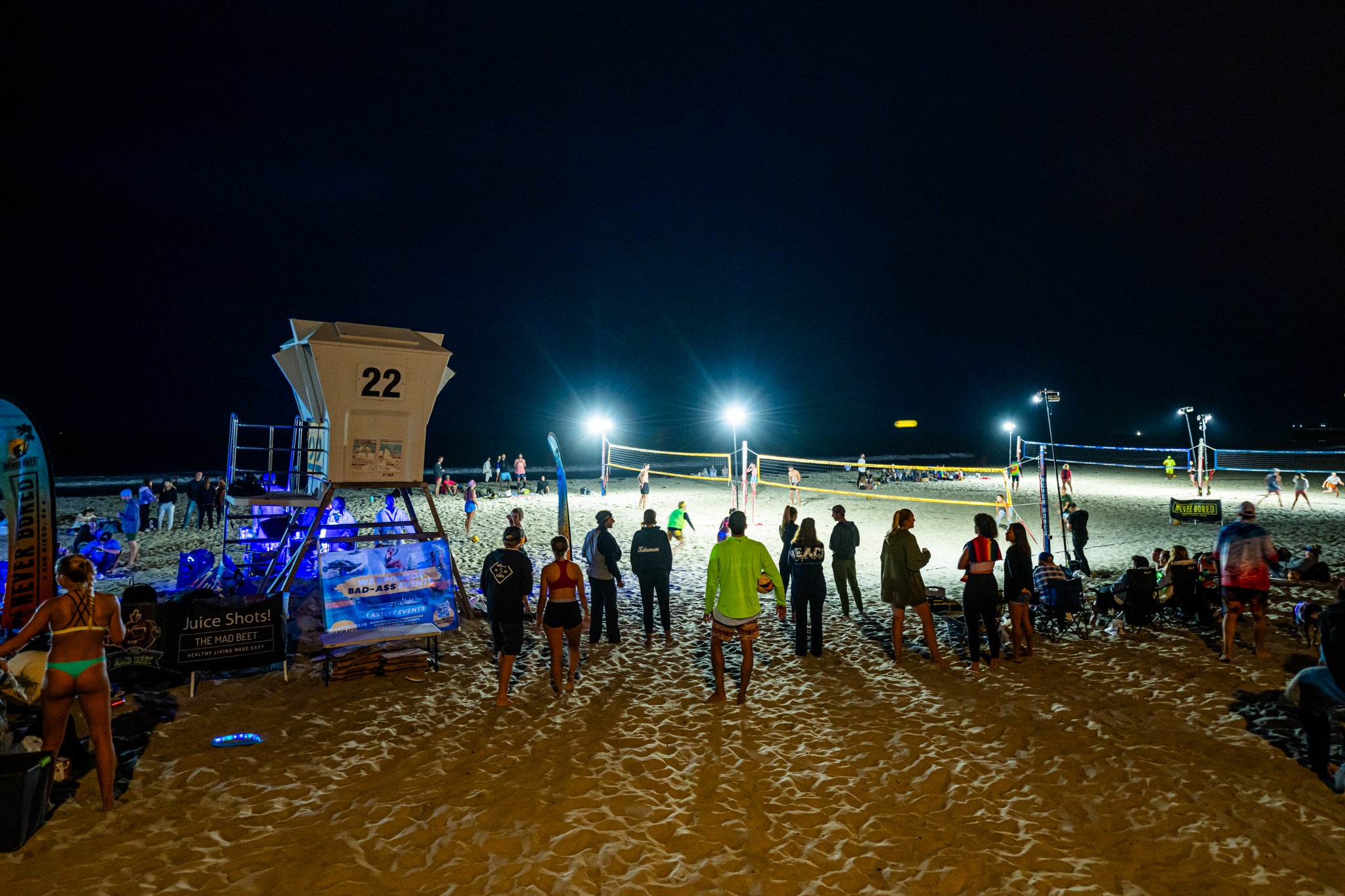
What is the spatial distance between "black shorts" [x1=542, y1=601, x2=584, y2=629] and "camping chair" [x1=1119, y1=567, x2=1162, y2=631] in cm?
642

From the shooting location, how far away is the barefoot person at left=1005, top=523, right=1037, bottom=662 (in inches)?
256

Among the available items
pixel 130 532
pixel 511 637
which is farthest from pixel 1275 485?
pixel 130 532

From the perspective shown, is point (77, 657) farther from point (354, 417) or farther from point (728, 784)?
point (354, 417)

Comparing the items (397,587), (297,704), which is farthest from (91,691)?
(397,587)

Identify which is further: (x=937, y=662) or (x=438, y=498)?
(x=438, y=498)

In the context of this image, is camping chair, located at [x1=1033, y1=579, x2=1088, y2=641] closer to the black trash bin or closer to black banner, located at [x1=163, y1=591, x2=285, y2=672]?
black banner, located at [x1=163, y1=591, x2=285, y2=672]

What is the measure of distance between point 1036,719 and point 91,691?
6.62m

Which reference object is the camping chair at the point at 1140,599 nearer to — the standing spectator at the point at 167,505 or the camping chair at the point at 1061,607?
the camping chair at the point at 1061,607

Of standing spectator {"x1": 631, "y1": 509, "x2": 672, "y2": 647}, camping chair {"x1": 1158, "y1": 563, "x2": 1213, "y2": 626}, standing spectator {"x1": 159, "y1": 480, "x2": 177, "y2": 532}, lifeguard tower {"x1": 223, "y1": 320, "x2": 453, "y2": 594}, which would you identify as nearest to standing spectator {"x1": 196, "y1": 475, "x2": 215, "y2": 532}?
standing spectator {"x1": 159, "y1": 480, "x2": 177, "y2": 532}

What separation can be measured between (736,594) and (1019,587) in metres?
3.00

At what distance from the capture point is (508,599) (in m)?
5.76

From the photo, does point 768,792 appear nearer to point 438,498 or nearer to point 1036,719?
point 1036,719

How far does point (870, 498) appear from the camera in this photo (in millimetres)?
22625

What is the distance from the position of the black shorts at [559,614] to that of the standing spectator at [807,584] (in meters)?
2.31
